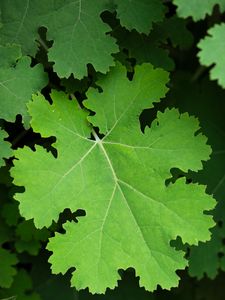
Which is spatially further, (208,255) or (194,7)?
(208,255)

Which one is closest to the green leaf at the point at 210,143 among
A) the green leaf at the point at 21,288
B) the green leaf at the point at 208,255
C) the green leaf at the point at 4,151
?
the green leaf at the point at 208,255

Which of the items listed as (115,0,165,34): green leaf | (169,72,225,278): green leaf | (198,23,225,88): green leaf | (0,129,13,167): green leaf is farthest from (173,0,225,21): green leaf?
(169,72,225,278): green leaf

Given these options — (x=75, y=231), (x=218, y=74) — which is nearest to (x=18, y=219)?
(x=75, y=231)

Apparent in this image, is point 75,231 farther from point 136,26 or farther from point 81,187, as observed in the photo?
point 136,26

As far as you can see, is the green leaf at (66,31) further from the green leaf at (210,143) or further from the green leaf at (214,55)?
the green leaf at (210,143)

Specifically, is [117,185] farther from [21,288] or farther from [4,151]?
[21,288]

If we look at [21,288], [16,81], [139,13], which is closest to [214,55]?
[139,13]

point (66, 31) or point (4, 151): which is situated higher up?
point (66, 31)
